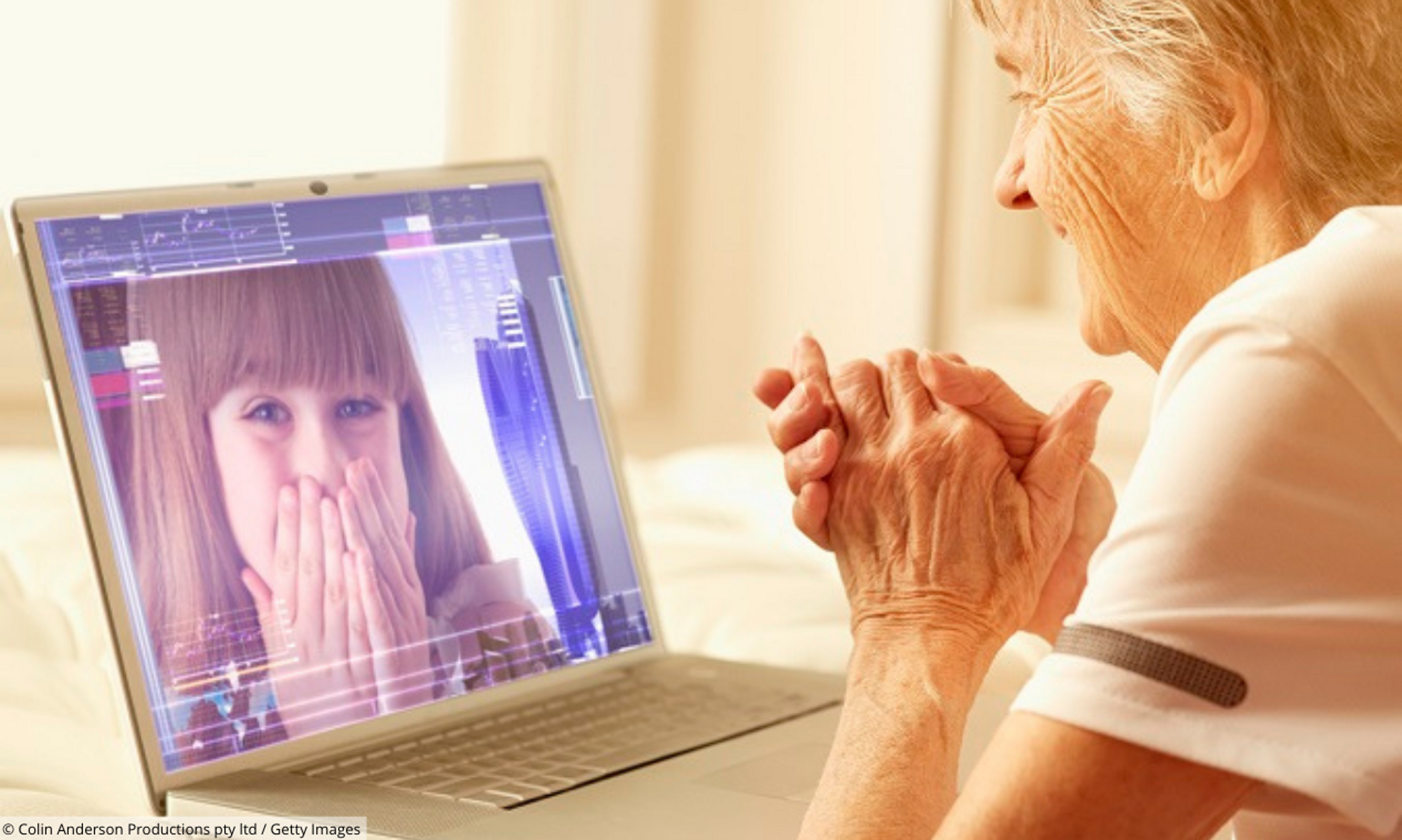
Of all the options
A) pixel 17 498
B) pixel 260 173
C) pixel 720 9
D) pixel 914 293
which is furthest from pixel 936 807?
pixel 720 9

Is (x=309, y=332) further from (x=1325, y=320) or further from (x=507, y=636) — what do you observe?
(x=1325, y=320)

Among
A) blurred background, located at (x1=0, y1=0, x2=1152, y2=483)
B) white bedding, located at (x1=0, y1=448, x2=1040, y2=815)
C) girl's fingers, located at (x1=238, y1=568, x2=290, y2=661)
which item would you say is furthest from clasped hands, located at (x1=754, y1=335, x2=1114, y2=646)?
blurred background, located at (x1=0, y1=0, x2=1152, y2=483)

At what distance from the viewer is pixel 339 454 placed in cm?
128

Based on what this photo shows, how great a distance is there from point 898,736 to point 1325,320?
0.36 meters

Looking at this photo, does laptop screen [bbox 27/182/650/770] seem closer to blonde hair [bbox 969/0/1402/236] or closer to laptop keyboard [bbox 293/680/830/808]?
laptop keyboard [bbox 293/680/830/808]

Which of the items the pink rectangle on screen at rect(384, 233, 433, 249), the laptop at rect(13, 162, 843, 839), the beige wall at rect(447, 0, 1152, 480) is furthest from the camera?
the beige wall at rect(447, 0, 1152, 480)

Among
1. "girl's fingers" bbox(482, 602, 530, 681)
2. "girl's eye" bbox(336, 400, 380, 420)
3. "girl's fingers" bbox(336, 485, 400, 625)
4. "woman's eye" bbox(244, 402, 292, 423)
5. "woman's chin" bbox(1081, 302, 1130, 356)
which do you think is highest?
"woman's chin" bbox(1081, 302, 1130, 356)

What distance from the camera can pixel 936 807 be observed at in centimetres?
104

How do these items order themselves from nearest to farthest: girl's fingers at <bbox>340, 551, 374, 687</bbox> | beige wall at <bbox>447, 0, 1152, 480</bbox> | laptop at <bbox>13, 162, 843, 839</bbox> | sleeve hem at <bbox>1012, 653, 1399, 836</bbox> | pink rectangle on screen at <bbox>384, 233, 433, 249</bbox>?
sleeve hem at <bbox>1012, 653, 1399, 836</bbox>
laptop at <bbox>13, 162, 843, 839</bbox>
girl's fingers at <bbox>340, 551, 374, 687</bbox>
pink rectangle on screen at <bbox>384, 233, 433, 249</bbox>
beige wall at <bbox>447, 0, 1152, 480</bbox>

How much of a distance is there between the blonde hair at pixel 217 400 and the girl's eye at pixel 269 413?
0.02m

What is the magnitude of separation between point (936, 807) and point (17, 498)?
114 centimetres

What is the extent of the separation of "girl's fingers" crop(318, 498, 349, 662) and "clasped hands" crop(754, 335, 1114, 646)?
0.93 feet

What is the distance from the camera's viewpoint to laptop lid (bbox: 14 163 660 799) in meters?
1.17

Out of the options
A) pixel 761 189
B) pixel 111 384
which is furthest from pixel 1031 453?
pixel 761 189
